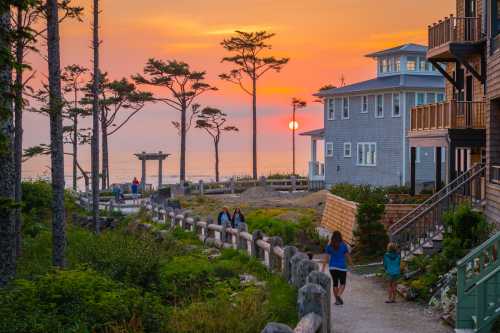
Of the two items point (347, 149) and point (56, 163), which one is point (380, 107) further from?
point (56, 163)

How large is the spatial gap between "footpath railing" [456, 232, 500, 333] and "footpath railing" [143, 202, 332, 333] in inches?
104

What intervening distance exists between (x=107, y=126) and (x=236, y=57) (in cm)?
1434

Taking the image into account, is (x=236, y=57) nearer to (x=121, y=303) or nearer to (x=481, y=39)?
(x=481, y=39)

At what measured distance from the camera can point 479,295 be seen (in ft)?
40.5

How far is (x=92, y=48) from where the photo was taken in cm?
3478

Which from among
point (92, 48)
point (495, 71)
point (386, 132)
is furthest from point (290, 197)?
point (495, 71)

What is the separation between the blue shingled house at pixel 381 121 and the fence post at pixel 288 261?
107 ft

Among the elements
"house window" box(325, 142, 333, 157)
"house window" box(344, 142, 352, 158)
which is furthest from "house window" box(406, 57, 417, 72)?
"house window" box(325, 142, 333, 157)

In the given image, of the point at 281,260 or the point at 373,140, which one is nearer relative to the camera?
the point at 281,260

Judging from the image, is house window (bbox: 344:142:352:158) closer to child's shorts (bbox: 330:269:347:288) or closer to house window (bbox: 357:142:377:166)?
house window (bbox: 357:142:377:166)

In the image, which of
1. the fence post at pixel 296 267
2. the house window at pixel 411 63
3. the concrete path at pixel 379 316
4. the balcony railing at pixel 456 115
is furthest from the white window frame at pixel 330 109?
the fence post at pixel 296 267

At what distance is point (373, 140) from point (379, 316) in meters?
37.3

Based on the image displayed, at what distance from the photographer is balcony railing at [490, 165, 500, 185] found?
67.7 feet

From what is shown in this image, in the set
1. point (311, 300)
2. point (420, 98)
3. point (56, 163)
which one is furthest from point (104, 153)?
point (311, 300)
